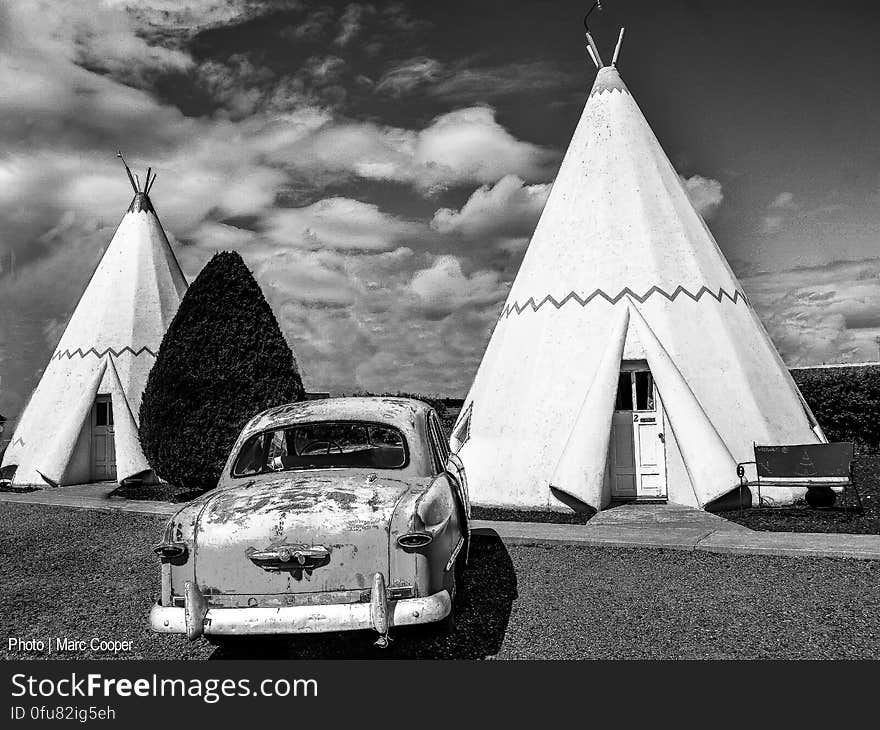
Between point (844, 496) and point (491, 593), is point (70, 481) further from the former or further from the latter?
point (844, 496)

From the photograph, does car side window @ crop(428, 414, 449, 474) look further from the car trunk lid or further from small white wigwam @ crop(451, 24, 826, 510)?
small white wigwam @ crop(451, 24, 826, 510)

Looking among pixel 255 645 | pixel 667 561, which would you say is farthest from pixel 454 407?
pixel 255 645

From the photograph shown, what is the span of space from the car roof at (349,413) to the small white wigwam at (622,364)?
13.6 feet

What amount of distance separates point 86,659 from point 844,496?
8.15 metres

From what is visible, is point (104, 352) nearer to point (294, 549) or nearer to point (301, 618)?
point (294, 549)

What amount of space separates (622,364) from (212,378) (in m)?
5.84

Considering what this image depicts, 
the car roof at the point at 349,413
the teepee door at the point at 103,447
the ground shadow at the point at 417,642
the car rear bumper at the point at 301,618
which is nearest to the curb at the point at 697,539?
the ground shadow at the point at 417,642

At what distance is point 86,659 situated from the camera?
13.9 feet

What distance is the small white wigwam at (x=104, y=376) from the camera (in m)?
13.1

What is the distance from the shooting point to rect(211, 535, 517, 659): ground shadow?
13.6 ft

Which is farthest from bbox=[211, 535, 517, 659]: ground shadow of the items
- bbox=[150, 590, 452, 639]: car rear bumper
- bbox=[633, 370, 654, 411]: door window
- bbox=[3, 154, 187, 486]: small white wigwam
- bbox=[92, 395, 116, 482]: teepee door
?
bbox=[92, 395, 116, 482]: teepee door

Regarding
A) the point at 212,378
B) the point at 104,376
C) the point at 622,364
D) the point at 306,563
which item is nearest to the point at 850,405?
the point at 622,364

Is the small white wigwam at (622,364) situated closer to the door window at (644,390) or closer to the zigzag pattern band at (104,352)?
the door window at (644,390)

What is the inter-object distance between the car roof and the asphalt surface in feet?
4.14
